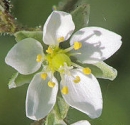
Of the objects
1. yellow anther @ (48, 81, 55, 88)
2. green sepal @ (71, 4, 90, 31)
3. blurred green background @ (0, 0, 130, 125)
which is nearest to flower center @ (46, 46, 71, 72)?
yellow anther @ (48, 81, 55, 88)

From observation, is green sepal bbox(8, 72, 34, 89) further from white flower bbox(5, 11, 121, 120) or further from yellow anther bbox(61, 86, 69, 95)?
yellow anther bbox(61, 86, 69, 95)

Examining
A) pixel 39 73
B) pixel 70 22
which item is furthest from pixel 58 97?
pixel 70 22

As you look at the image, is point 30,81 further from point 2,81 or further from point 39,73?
point 2,81

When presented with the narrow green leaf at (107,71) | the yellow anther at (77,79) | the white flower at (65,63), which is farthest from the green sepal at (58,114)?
the narrow green leaf at (107,71)

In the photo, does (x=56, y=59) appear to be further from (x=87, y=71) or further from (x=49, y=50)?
(x=87, y=71)

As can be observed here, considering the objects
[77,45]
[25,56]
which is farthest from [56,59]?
[25,56]

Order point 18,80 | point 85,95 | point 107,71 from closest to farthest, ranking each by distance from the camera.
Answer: point 18,80, point 107,71, point 85,95

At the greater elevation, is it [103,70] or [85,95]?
[103,70]
